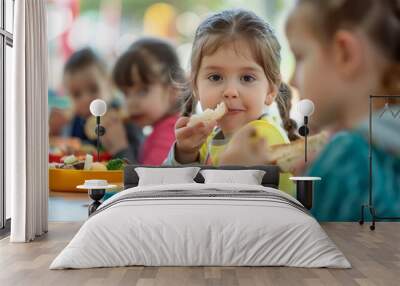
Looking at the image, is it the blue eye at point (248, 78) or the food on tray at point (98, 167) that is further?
the food on tray at point (98, 167)

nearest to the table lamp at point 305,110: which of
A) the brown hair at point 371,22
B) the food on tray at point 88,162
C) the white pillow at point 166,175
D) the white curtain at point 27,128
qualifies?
the brown hair at point 371,22

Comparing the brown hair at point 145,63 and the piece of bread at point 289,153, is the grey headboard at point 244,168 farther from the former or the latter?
the brown hair at point 145,63

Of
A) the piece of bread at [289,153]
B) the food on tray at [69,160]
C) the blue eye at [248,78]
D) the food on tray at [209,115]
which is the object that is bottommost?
the food on tray at [69,160]

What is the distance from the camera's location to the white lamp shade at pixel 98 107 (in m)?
8.00

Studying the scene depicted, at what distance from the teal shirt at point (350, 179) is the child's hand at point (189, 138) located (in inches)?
56.2

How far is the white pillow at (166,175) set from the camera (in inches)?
291

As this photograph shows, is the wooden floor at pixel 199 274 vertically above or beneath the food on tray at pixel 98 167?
beneath

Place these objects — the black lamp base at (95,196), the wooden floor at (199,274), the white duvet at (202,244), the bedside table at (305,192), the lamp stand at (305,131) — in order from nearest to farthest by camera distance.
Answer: the wooden floor at (199,274)
the white duvet at (202,244)
the black lamp base at (95,196)
the bedside table at (305,192)
the lamp stand at (305,131)

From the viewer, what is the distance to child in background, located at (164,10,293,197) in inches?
317

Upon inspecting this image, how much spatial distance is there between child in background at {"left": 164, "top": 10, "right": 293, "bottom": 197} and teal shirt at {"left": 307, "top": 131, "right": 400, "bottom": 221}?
47 centimetres

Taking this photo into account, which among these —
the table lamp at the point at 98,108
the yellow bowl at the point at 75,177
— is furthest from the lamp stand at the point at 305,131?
the table lamp at the point at 98,108

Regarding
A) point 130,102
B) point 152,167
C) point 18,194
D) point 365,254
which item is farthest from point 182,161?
point 365,254

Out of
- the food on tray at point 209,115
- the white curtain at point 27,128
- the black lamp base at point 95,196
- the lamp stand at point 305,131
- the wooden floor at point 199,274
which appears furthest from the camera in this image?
the food on tray at point 209,115

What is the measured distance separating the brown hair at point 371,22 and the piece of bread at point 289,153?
1.20 m
